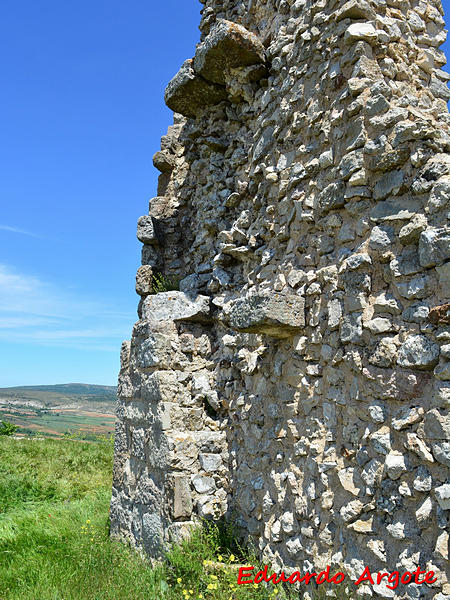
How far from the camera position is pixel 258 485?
158 inches

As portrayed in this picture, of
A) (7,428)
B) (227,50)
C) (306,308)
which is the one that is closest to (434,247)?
(306,308)

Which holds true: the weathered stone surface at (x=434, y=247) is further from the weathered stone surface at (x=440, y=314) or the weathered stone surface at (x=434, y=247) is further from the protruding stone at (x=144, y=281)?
the protruding stone at (x=144, y=281)

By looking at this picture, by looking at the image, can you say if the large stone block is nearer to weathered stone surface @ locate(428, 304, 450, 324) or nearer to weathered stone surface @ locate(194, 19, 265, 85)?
weathered stone surface @ locate(428, 304, 450, 324)

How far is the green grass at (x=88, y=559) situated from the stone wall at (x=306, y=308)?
246 millimetres

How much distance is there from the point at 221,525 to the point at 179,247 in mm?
3167

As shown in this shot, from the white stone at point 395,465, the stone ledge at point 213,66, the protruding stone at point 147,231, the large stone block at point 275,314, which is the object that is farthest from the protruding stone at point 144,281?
the white stone at point 395,465

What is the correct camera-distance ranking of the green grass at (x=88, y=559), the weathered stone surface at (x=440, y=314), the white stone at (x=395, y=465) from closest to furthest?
the weathered stone surface at (x=440, y=314)
the white stone at (x=395, y=465)
the green grass at (x=88, y=559)

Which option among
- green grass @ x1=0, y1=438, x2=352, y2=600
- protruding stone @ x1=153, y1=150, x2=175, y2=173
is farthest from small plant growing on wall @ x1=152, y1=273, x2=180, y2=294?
green grass @ x1=0, y1=438, x2=352, y2=600

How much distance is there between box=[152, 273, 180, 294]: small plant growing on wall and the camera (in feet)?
19.1

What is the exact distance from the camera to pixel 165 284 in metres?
5.88

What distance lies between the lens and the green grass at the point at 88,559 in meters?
3.89

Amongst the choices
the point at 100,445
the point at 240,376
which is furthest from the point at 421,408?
the point at 100,445

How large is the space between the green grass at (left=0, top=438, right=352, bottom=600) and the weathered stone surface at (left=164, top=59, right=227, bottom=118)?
14.2 ft

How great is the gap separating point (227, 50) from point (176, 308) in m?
2.54
